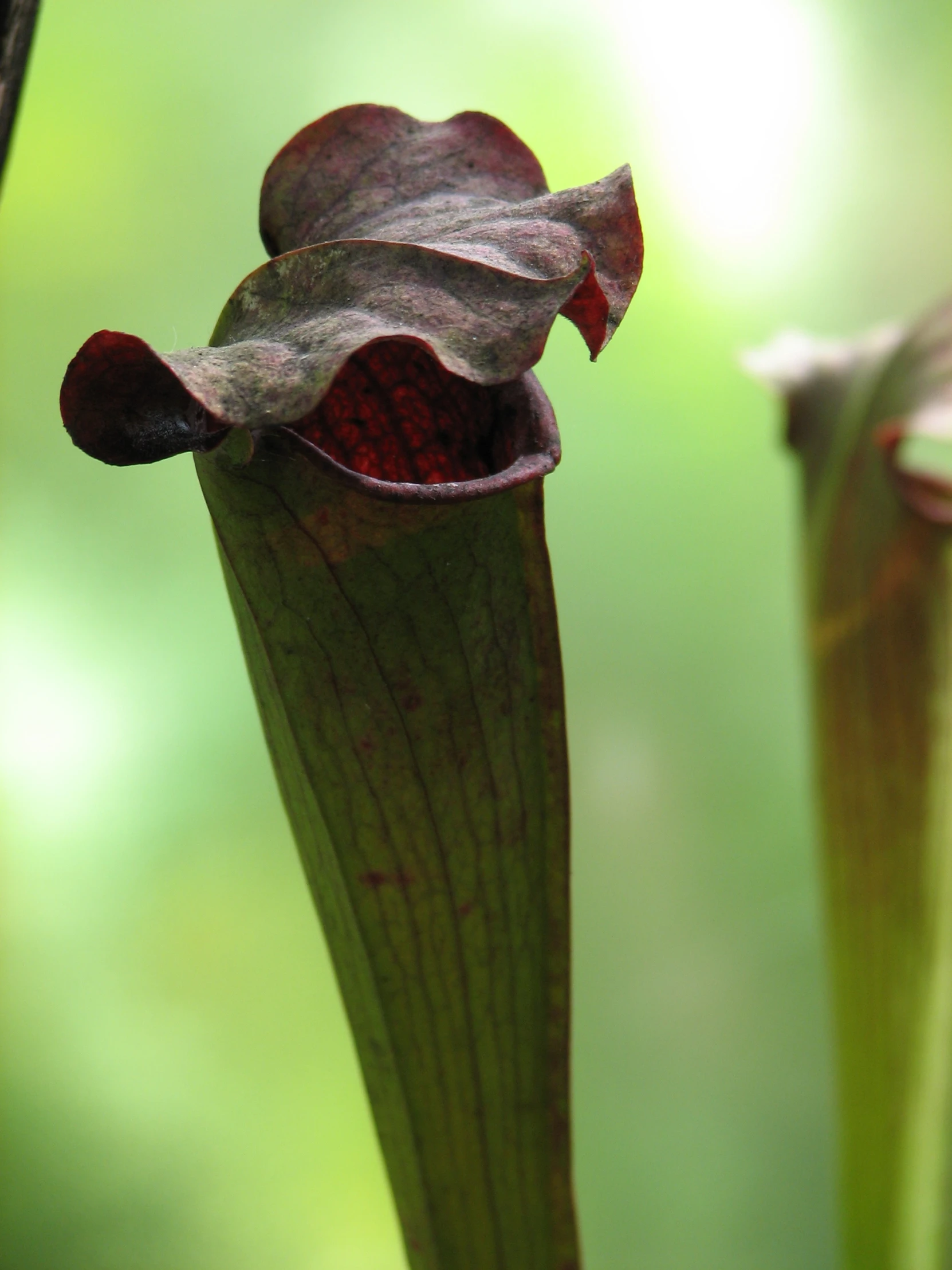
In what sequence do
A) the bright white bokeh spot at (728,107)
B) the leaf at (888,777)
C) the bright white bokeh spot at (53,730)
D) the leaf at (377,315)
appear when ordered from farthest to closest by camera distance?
the bright white bokeh spot at (728,107) → the bright white bokeh spot at (53,730) → the leaf at (888,777) → the leaf at (377,315)

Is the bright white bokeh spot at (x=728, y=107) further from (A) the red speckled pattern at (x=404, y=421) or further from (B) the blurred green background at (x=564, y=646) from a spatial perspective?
(A) the red speckled pattern at (x=404, y=421)

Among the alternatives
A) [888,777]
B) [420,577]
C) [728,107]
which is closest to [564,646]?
[888,777]

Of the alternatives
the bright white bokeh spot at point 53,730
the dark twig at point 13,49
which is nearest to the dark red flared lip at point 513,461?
the dark twig at point 13,49

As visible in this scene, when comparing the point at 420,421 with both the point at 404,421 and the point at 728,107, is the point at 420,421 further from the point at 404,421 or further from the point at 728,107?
the point at 728,107

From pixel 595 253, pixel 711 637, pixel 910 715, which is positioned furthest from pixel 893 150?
pixel 595 253

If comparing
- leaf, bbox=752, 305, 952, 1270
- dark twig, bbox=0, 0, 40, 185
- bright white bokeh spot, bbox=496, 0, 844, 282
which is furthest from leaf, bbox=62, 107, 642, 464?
bright white bokeh spot, bbox=496, 0, 844, 282

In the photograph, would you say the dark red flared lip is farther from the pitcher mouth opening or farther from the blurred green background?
the blurred green background

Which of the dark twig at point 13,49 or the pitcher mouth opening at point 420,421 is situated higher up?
the dark twig at point 13,49
